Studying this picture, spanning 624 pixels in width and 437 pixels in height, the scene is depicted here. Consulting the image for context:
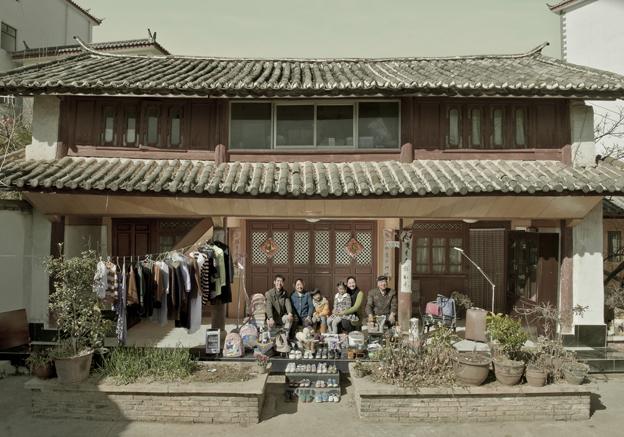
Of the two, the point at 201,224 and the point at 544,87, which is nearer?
the point at 544,87

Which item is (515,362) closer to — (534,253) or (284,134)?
(534,253)

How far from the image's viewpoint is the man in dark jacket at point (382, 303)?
10288 mm

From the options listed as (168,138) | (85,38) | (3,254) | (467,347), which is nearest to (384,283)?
(467,347)

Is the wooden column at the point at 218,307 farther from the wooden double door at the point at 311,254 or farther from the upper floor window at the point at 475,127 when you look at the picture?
the upper floor window at the point at 475,127

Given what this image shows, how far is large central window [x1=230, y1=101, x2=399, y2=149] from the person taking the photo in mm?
10352

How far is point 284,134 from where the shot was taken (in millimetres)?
10461

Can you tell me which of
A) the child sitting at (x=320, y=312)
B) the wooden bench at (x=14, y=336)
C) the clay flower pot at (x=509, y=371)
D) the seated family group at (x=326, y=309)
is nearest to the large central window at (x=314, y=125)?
the seated family group at (x=326, y=309)

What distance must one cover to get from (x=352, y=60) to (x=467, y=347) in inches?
315

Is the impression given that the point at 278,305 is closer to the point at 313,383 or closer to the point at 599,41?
the point at 313,383

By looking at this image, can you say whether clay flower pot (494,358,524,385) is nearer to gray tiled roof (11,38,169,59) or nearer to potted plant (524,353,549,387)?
potted plant (524,353,549,387)

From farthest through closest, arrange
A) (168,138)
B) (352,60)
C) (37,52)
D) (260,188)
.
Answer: (37,52) → (352,60) → (168,138) → (260,188)

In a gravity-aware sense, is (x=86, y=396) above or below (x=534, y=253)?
below

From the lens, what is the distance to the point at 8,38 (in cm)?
2633

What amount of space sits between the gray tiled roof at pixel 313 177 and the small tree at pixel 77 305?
169 centimetres
